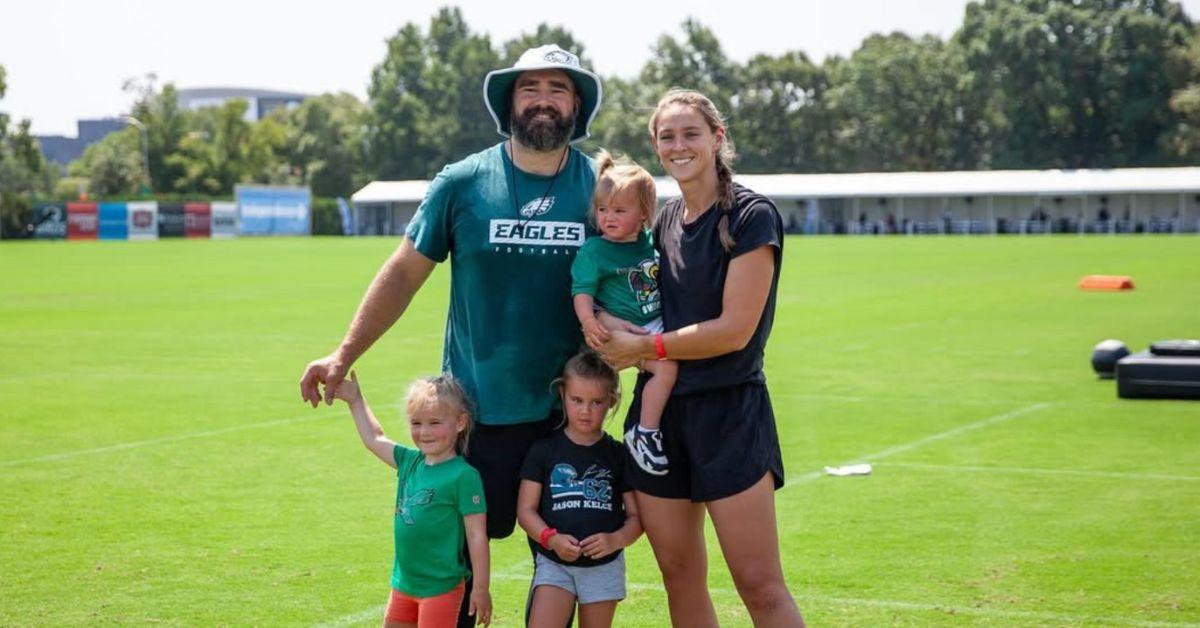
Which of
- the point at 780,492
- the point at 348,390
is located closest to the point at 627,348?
the point at 348,390

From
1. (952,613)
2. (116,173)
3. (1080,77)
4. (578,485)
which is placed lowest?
(952,613)

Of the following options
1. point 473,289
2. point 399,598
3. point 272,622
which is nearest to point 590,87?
point 473,289

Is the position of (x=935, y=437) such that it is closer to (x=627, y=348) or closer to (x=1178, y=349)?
(x=1178, y=349)

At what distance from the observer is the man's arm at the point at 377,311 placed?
5602mm

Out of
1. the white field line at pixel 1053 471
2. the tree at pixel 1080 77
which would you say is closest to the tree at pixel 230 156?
the tree at pixel 1080 77

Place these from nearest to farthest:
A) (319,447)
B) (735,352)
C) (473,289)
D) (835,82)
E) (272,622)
→ (735,352), (473,289), (272,622), (319,447), (835,82)

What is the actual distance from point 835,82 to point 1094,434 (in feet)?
373

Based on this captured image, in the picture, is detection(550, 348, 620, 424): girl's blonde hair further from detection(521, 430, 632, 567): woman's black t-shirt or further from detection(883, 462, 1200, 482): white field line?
detection(883, 462, 1200, 482): white field line

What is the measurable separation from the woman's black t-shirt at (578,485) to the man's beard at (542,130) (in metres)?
1.02

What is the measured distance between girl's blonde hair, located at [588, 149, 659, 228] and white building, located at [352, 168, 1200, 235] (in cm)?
7616

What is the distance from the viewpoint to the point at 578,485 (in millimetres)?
5387

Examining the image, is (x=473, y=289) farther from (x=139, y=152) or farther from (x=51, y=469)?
(x=139, y=152)

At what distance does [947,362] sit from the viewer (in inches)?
706

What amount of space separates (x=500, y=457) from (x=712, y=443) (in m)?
0.85
